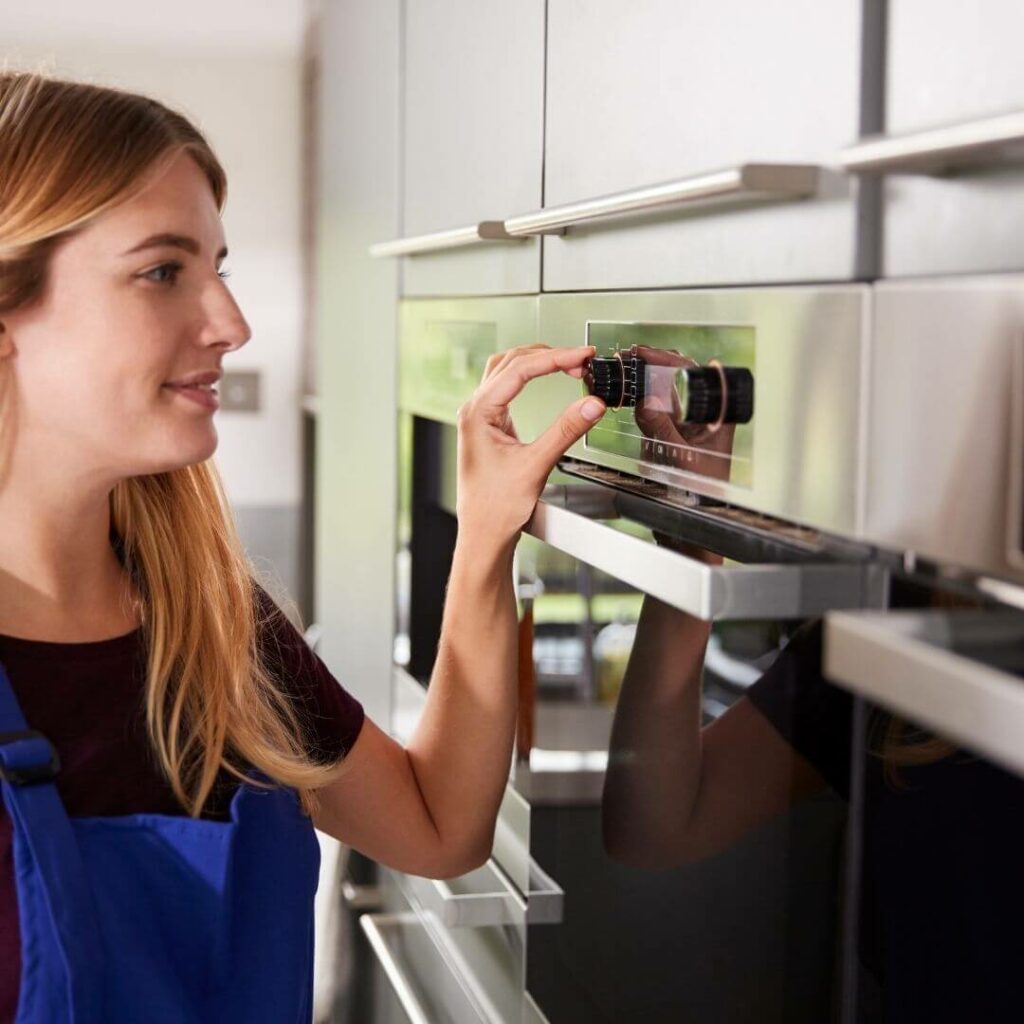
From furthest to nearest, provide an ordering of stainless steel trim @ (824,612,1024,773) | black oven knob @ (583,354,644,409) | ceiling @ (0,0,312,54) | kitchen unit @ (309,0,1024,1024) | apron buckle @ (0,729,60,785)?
ceiling @ (0,0,312,54) < apron buckle @ (0,729,60,785) < black oven knob @ (583,354,644,409) < kitchen unit @ (309,0,1024,1024) < stainless steel trim @ (824,612,1024,773)

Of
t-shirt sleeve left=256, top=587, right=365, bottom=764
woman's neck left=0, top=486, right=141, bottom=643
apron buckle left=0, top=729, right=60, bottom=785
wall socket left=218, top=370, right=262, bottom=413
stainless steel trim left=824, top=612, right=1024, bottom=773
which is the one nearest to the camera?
stainless steel trim left=824, top=612, right=1024, bottom=773

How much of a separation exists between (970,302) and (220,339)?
0.62 metres

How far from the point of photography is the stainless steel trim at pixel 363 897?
1773 mm

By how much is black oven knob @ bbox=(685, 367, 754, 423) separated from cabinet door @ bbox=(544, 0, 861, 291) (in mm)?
49

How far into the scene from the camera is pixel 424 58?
4.92 ft

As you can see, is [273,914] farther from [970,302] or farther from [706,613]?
[970,302]

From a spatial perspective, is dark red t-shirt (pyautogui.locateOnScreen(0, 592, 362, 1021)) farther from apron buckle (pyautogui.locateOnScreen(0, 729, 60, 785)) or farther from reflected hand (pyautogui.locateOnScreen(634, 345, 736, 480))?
reflected hand (pyautogui.locateOnScreen(634, 345, 736, 480))

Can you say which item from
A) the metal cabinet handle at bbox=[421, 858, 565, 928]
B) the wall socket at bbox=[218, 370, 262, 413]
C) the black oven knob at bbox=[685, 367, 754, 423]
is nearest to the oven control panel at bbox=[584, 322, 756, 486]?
the black oven knob at bbox=[685, 367, 754, 423]

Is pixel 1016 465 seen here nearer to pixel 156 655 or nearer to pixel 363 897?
pixel 156 655

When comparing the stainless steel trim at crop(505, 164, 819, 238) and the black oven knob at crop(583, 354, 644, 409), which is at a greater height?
the stainless steel trim at crop(505, 164, 819, 238)

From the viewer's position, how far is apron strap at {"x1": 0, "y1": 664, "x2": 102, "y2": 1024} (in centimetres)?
98

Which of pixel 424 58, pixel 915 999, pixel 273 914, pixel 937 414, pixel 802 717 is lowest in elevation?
pixel 273 914

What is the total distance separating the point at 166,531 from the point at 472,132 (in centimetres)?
43

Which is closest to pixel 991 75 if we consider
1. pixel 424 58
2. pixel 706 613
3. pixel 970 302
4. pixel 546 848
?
pixel 970 302
